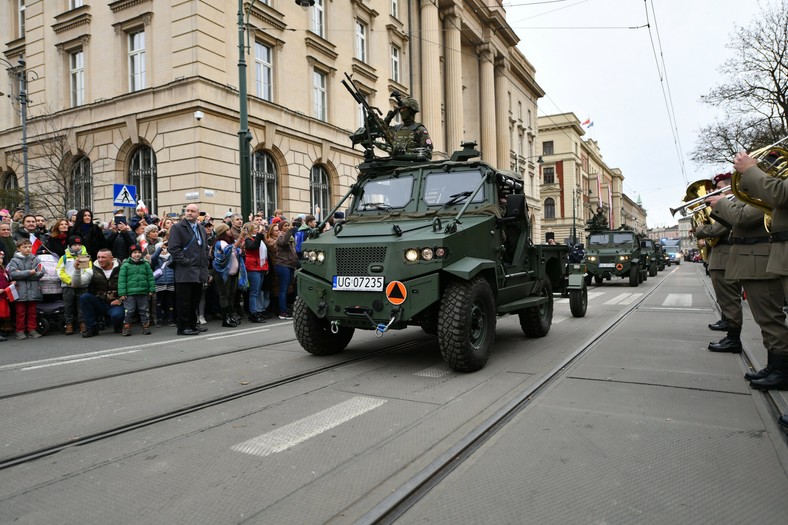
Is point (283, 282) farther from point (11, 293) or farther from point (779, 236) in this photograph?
point (779, 236)

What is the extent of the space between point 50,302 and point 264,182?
11.6m

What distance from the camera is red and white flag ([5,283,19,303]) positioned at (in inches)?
330

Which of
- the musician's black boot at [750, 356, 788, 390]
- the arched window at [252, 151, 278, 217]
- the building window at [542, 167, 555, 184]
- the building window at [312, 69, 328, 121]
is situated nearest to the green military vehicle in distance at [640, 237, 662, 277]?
the building window at [312, 69, 328, 121]

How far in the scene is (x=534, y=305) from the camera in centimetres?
723

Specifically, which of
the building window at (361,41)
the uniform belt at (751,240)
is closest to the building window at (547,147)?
the building window at (361,41)

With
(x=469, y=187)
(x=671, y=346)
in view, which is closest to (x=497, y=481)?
(x=469, y=187)

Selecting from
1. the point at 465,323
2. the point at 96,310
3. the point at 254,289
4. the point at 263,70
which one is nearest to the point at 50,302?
the point at 96,310

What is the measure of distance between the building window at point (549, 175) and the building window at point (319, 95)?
194 feet

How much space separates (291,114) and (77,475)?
62.9 ft

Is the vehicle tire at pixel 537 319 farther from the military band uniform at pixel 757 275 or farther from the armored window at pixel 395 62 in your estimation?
the armored window at pixel 395 62

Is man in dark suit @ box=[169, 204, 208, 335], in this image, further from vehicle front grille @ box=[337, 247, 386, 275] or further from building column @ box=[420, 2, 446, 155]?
building column @ box=[420, 2, 446, 155]

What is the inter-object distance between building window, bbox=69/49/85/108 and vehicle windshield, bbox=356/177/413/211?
1782cm

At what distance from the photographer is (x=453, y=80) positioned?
34969mm

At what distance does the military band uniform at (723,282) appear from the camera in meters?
6.55
